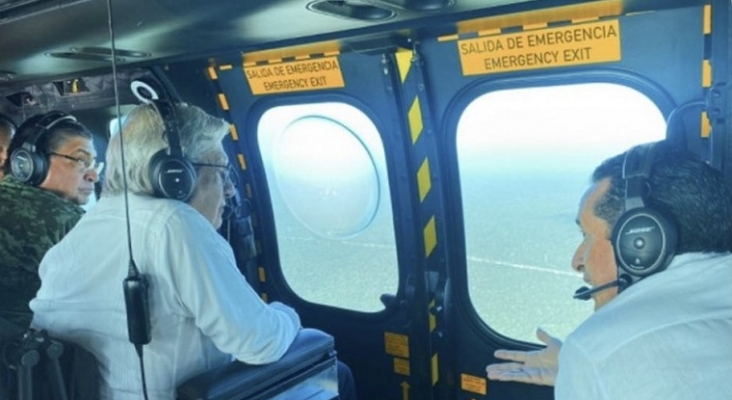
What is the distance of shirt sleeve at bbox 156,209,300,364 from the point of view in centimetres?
218

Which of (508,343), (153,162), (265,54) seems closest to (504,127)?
(508,343)

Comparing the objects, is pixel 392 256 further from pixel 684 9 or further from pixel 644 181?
pixel 644 181

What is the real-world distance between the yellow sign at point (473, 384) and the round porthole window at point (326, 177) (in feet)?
2.94

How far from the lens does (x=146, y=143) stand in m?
2.35

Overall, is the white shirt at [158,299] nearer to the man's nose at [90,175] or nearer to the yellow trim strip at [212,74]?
the man's nose at [90,175]

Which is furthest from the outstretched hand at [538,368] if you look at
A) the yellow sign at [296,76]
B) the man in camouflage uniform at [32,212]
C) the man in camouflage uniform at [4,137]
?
the man in camouflage uniform at [4,137]

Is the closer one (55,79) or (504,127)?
(504,127)

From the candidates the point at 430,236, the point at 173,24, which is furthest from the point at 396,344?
the point at 173,24

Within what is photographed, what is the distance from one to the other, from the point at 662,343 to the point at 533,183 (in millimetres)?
1636

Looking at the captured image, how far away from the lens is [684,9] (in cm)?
222

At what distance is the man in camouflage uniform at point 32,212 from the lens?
3.08 metres

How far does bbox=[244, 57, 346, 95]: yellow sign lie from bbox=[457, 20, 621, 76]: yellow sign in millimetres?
709

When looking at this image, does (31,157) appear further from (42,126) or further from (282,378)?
(282,378)

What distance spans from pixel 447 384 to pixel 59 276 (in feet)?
5.93
